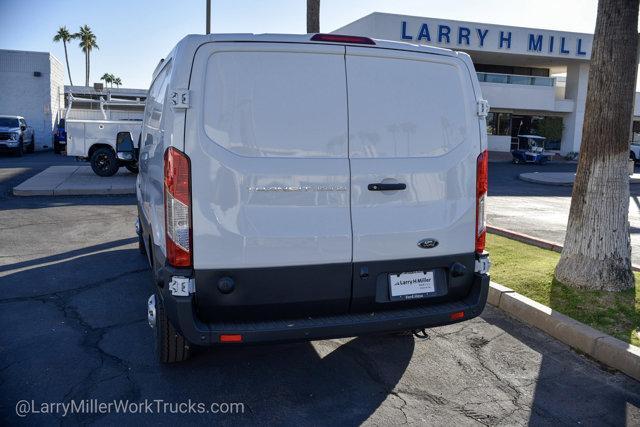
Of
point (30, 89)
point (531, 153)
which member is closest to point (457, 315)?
point (531, 153)

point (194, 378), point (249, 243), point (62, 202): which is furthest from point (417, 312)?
point (62, 202)

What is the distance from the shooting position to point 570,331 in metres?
4.54

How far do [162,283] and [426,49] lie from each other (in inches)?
88.3

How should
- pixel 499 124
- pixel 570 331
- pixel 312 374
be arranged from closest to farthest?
pixel 312 374 → pixel 570 331 → pixel 499 124

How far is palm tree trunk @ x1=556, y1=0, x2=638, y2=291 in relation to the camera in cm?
524

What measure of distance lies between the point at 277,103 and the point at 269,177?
1.43ft

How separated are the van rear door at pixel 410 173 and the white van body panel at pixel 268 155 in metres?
0.13

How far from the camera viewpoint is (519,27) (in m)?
32.3

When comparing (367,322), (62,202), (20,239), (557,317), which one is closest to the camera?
(367,322)

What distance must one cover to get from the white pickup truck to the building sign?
60.6 feet

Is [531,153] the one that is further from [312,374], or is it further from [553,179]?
[312,374]

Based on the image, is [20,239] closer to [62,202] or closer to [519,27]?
[62,202]

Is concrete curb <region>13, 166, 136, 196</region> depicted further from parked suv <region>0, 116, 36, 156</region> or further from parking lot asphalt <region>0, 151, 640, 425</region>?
parked suv <region>0, 116, 36, 156</region>

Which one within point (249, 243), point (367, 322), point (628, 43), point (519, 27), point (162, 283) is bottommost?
point (367, 322)
